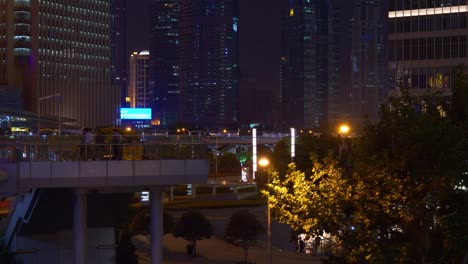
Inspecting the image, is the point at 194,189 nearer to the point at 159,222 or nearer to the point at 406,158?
the point at 159,222

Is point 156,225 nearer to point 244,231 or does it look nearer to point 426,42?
point 244,231

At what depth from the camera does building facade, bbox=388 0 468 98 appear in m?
84.2

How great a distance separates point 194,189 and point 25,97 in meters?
107

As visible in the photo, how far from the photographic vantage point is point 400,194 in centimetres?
2534

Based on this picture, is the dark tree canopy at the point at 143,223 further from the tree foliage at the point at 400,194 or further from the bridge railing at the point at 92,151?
the tree foliage at the point at 400,194

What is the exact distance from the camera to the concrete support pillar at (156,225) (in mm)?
37344

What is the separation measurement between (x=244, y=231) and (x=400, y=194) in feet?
105

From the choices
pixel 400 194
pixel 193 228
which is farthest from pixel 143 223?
pixel 400 194

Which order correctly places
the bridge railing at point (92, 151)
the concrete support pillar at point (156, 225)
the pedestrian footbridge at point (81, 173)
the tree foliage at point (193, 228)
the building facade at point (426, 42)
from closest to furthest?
1. the pedestrian footbridge at point (81, 173)
2. the bridge railing at point (92, 151)
3. the concrete support pillar at point (156, 225)
4. the tree foliage at point (193, 228)
5. the building facade at point (426, 42)

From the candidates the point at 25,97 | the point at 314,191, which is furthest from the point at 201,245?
the point at 25,97

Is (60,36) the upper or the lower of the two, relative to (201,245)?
upper

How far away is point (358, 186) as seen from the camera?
2564cm

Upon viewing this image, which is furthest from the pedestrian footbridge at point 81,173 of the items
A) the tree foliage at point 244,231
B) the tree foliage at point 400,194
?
the tree foliage at point 244,231

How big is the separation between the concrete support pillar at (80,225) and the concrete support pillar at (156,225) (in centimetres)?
311
